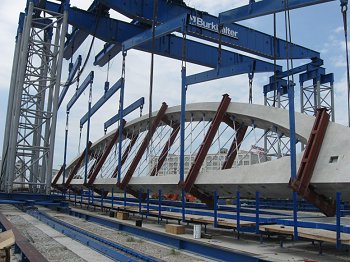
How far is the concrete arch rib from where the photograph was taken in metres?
9.26

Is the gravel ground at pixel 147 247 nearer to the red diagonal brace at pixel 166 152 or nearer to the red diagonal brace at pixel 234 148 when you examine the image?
the red diagonal brace at pixel 234 148

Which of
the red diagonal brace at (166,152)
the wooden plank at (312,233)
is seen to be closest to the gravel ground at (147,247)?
the wooden plank at (312,233)

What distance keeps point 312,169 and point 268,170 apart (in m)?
1.46

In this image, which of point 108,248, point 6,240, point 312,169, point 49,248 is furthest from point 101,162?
point 6,240

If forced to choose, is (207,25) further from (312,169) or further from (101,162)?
(101,162)

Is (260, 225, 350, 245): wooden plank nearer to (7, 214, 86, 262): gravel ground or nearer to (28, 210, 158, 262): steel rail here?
(28, 210, 158, 262): steel rail

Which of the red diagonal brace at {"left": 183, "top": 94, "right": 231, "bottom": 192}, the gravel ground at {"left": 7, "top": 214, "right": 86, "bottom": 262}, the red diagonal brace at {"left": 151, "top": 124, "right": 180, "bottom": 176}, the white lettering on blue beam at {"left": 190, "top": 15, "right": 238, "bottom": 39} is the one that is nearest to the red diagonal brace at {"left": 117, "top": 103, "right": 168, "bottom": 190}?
the red diagonal brace at {"left": 151, "top": 124, "right": 180, "bottom": 176}

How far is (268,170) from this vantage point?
10.8 metres

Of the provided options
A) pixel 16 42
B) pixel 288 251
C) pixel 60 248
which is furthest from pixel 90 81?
pixel 288 251

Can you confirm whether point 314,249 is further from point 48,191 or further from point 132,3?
point 48,191

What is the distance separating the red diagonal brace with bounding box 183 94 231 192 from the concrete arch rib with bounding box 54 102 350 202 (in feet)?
0.69

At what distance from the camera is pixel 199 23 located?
53.3 ft

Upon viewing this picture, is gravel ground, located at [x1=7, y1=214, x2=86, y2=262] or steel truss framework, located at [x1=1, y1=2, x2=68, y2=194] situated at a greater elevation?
steel truss framework, located at [x1=1, y1=2, x2=68, y2=194]

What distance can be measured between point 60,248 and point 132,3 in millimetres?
11232
